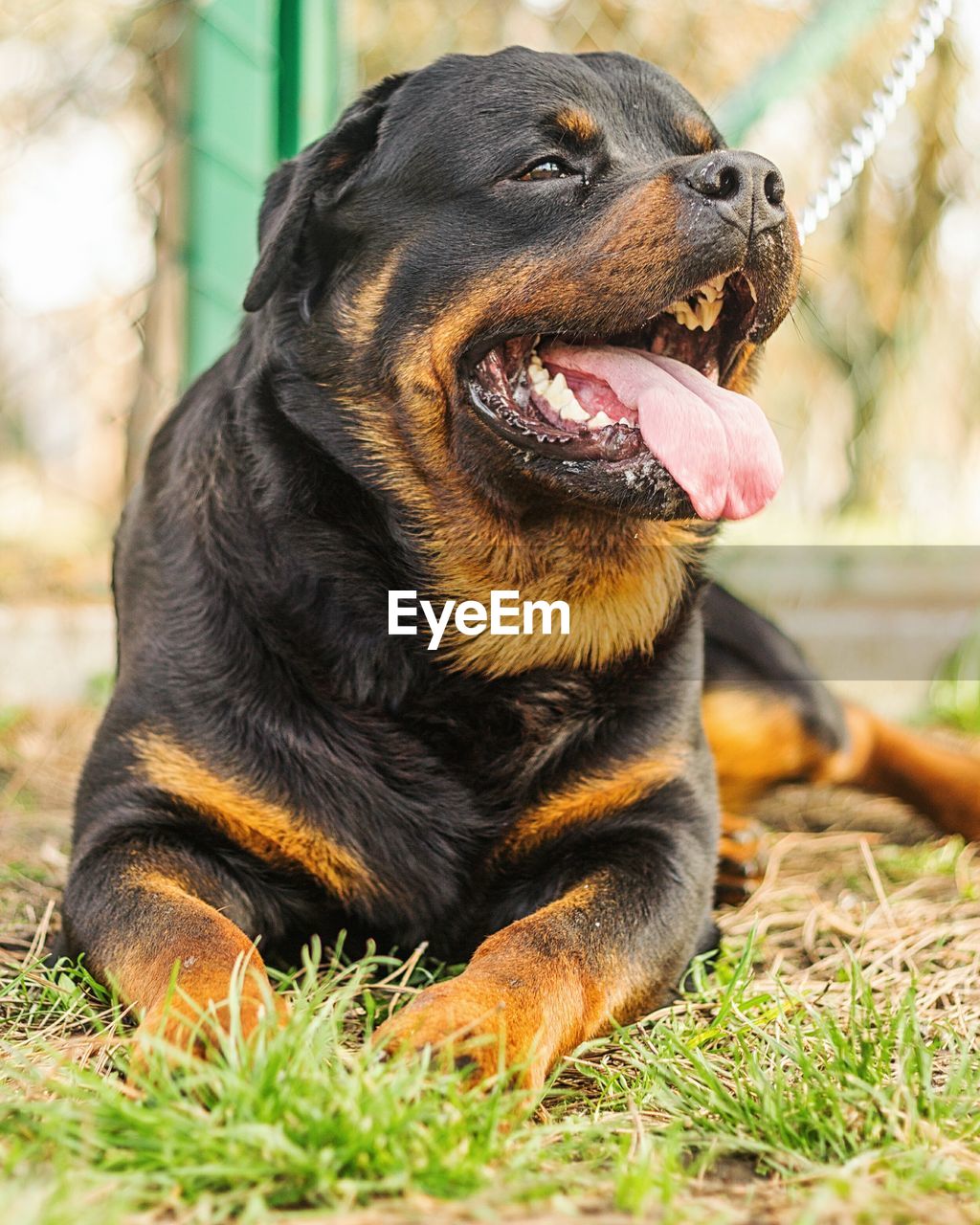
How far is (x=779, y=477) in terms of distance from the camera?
221cm

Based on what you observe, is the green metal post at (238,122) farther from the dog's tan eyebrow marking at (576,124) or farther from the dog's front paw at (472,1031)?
the dog's front paw at (472,1031)

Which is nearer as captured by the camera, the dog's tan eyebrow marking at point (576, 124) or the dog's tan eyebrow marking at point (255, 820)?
the dog's tan eyebrow marking at point (255, 820)

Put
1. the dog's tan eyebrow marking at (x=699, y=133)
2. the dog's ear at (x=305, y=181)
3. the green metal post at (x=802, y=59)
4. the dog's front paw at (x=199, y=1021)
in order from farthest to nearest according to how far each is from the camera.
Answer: the green metal post at (x=802, y=59) < the dog's tan eyebrow marking at (x=699, y=133) < the dog's ear at (x=305, y=181) < the dog's front paw at (x=199, y=1021)

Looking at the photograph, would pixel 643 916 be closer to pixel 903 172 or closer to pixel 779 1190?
pixel 779 1190

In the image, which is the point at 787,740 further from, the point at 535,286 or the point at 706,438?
the point at 535,286

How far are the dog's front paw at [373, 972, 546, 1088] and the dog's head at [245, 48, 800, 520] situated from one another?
845mm

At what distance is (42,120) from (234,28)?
101 centimetres

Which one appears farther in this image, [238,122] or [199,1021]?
[238,122]

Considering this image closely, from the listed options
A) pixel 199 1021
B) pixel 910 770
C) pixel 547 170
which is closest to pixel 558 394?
pixel 547 170

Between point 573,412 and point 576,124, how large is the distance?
523mm

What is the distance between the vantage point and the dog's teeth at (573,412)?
227 cm

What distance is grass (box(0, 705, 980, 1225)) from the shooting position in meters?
1.29

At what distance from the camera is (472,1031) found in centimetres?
166

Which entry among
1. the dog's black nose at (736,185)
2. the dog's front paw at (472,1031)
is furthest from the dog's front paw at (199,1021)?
the dog's black nose at (736,185)
